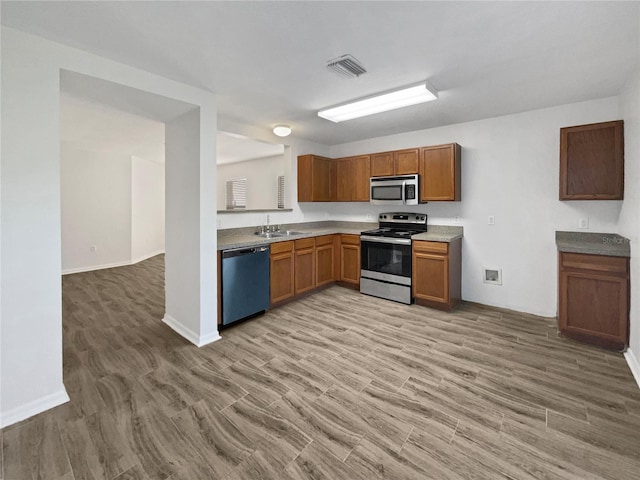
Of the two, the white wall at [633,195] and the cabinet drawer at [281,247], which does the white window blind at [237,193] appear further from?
the white wall at [633,195]

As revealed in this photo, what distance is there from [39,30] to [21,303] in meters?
1.78

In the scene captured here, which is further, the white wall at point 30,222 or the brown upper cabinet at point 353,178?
the brown upper cabinet at point 353,178

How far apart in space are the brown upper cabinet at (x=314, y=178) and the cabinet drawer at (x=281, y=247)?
1.13 metres

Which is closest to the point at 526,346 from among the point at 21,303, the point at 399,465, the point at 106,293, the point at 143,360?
the point at 399,465

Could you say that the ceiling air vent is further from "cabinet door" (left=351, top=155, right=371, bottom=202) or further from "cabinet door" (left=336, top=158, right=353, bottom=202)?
"cabinet door" (left=336, top=158, right=353, bottom=202)

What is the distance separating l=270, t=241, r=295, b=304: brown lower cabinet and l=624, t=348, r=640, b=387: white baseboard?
341 cm

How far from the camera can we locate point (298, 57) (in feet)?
7.43

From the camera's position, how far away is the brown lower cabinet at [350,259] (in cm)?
464

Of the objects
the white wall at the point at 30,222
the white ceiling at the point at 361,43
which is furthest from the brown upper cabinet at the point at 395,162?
the white wall at the point at 30,222

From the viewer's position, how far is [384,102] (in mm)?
3047

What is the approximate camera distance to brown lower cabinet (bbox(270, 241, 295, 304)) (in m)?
3.85

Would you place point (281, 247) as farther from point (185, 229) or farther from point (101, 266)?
point (101, 266)

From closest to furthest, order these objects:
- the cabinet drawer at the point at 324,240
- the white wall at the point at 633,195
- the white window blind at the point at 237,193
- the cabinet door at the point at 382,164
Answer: the white wall at the point at 633,195, the cabinet door at the point at 382,164, the cabinet drawer at the point at 324,240, the white window blind at the point at 237,193

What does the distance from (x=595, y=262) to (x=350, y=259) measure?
2.87 meters
